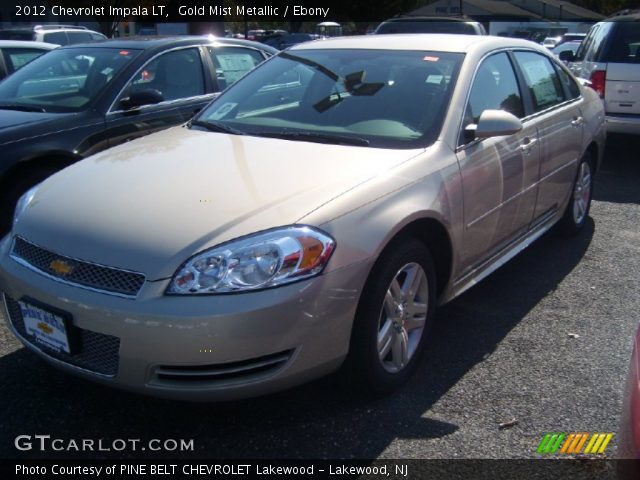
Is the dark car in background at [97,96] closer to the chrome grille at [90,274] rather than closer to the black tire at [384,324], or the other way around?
the chrome grille at [90,274]

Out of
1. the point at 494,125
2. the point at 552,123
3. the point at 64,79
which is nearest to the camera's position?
the point at 494,125

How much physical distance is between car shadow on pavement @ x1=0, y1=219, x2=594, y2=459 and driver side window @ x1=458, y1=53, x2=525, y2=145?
4.35 feet

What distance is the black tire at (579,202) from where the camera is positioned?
5273 millimetres

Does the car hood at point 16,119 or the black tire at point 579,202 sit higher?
the car hood at point 16,119

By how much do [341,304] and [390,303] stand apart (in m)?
0.43

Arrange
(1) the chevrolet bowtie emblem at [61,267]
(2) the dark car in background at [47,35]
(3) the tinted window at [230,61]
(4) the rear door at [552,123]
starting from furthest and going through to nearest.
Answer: (2) the dark car in background at [47,35], (3) the tinted window at [230,61], (4) the rear door at [552,123], (1) the chevrolet bowtie emblem at [61,267]

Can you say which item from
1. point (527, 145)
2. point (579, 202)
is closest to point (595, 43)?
point (579, 202)

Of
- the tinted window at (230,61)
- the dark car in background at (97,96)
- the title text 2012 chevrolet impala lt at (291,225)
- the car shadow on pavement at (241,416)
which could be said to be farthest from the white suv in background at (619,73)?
the car shadow on pavement at (241,416)

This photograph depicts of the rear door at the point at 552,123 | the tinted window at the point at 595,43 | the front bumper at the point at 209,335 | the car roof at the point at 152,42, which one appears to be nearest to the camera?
the front bumper at the point at 209,335

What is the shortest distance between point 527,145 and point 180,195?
7.30 ft

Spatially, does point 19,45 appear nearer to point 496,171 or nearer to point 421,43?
point 421,43

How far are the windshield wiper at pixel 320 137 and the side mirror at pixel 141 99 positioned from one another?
1.84 metres

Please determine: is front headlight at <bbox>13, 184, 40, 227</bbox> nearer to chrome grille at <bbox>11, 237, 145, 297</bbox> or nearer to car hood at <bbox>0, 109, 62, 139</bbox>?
chrome grille at <bbox>11, 237, 145, 297</bbox>

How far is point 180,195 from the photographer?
2.96 m
